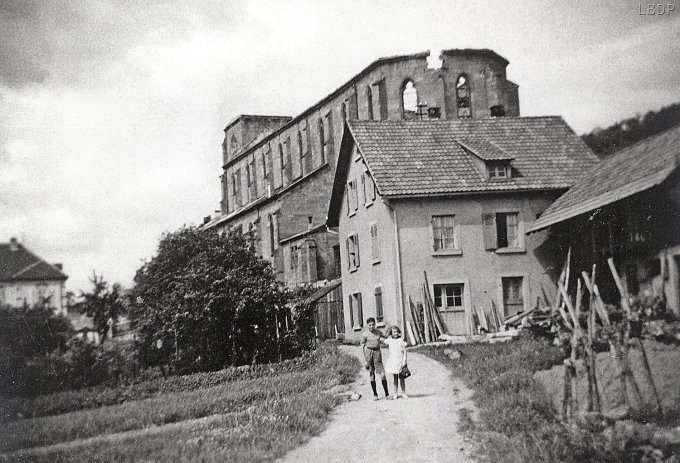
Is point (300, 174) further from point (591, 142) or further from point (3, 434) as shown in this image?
point (3, 434)

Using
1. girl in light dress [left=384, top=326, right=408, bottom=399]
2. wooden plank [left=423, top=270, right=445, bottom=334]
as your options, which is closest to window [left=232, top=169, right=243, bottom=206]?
wooden plank [left=423, top=270, right=445, bottom=334]

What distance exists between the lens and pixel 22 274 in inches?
542

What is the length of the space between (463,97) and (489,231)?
2893 centimetres

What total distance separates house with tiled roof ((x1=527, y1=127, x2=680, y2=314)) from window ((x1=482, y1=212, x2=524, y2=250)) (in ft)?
3.05

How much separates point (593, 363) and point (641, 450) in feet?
6.78

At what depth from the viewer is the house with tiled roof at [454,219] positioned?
29.9m

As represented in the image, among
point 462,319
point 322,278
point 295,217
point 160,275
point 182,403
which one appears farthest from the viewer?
point 295,217

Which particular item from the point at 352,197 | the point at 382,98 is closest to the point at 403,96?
the point at 382,98

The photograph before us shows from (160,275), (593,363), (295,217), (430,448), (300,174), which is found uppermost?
(300,174)

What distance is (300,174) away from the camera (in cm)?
7094

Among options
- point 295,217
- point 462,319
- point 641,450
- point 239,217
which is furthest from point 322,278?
point 641,450

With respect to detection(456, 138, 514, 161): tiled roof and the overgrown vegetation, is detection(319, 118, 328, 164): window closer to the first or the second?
detection(456, 138, 514, 161): tiled roof

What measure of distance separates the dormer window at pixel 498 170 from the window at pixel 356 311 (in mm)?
8402

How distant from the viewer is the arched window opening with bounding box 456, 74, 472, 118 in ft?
176
